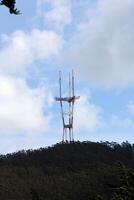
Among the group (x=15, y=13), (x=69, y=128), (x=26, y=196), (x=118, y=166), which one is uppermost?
(x=69, y=128)

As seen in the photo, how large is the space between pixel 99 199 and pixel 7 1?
5.69 meters

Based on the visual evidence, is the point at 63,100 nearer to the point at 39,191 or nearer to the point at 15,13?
the point at 39,191

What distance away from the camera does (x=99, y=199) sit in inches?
563

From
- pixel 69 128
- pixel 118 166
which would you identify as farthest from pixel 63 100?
→ pixel 118 166

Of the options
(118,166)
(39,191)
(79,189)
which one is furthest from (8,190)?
(118,166)

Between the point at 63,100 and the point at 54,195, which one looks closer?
the point at 63,100

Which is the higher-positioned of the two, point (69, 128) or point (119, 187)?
point (69, 128)

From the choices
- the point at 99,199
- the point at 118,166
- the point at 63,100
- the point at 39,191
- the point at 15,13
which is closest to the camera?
the point at 15,13

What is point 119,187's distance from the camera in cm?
1501

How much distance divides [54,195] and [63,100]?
4485 centimetres

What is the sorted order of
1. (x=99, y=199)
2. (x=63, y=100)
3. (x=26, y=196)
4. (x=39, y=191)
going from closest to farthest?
(x=99, y=199)
(x=63, y=100)
(x=26, y=196)
(x=39, y=191)

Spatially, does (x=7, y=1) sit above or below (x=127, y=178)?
above

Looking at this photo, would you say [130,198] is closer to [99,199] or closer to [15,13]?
[99,199]

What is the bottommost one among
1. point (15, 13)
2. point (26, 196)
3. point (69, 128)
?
point (15, 13)
